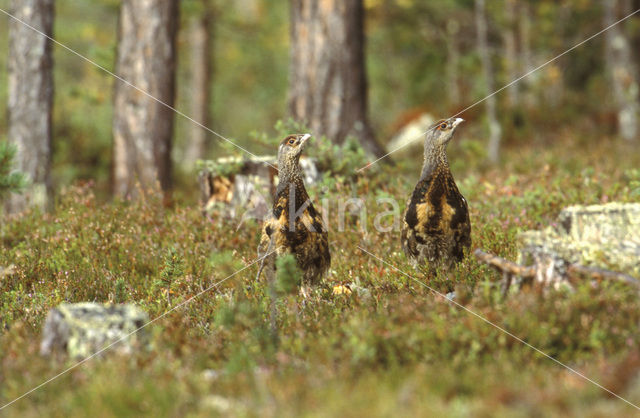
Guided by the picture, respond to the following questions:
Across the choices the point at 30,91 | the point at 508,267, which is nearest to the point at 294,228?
the point at 508,267

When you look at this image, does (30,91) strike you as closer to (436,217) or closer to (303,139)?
(303,139)

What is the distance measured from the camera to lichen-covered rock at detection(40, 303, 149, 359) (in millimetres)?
4066

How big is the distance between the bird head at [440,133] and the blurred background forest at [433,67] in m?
3.26

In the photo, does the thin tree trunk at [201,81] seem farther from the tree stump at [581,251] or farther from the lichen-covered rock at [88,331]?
the tree stump at [581,251]

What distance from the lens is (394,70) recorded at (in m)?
27.9

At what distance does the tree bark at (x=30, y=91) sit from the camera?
9.23m

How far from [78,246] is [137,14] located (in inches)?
180

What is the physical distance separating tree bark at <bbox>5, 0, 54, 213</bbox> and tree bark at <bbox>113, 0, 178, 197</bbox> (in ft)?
3.76

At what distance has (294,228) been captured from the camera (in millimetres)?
5383

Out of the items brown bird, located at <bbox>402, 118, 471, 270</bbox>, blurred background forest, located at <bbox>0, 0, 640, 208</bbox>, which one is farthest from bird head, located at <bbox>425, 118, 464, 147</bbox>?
blurred background forest, located at <bbox>0, 0, 640, 208</bbox>

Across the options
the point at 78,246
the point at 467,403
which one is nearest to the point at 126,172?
the point at 78,246

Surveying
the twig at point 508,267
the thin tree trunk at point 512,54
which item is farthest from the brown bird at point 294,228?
the thin tree trunk at point 512,54

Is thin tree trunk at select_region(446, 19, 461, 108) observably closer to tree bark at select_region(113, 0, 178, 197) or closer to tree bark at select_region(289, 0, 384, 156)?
tree bark at select_region(289, 0, 384, 156)

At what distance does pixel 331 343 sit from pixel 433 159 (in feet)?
7.58
